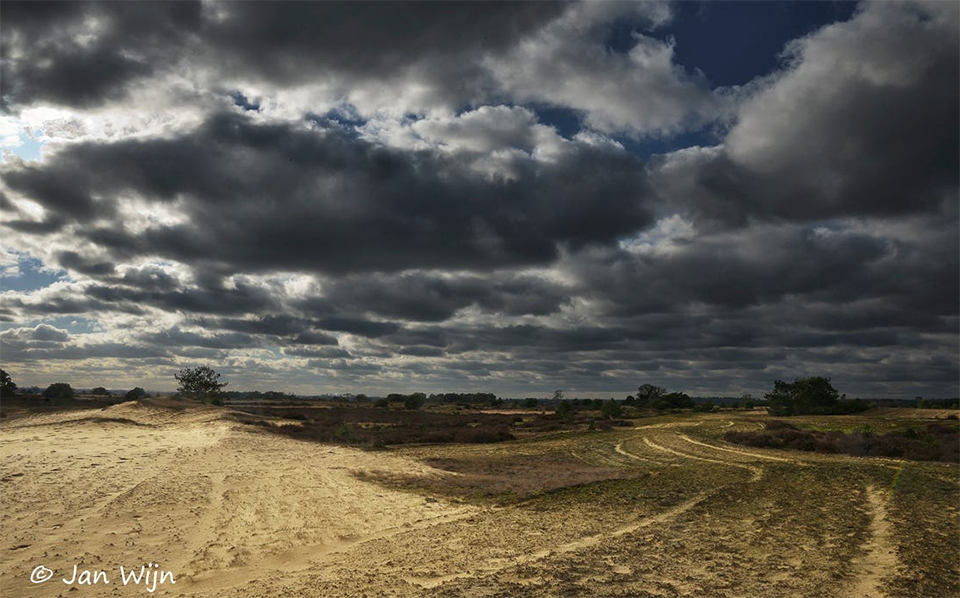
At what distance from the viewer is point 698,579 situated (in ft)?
35.2

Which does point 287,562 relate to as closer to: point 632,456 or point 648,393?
point 632,456

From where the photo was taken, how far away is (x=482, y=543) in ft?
43.9

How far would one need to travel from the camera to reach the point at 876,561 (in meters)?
12.2

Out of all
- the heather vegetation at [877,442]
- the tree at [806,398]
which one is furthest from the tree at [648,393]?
the heather vegetation at [877,442]

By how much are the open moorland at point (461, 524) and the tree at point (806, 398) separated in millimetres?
58569

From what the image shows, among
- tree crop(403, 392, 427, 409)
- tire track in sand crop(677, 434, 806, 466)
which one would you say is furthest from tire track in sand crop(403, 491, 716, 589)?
tree crop(403, 392, 427, 409)

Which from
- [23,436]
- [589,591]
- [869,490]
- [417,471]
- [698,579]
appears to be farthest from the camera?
[23,436]

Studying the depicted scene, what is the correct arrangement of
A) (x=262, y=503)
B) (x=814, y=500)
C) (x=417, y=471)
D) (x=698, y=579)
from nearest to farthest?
(x=698, y=579), (x=262, y=503), (x=814, y=500), (x=417, y=471)

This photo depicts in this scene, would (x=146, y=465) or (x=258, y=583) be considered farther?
(x=146, y=465)

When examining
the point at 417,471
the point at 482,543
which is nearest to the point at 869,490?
the point at 482,543

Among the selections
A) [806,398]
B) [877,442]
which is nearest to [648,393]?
[806,398]

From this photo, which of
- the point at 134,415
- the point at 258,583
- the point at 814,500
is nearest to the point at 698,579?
the point at 258,583

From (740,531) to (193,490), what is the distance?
17.1 metres

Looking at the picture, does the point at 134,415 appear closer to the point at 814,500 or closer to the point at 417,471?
the point at 417,471
